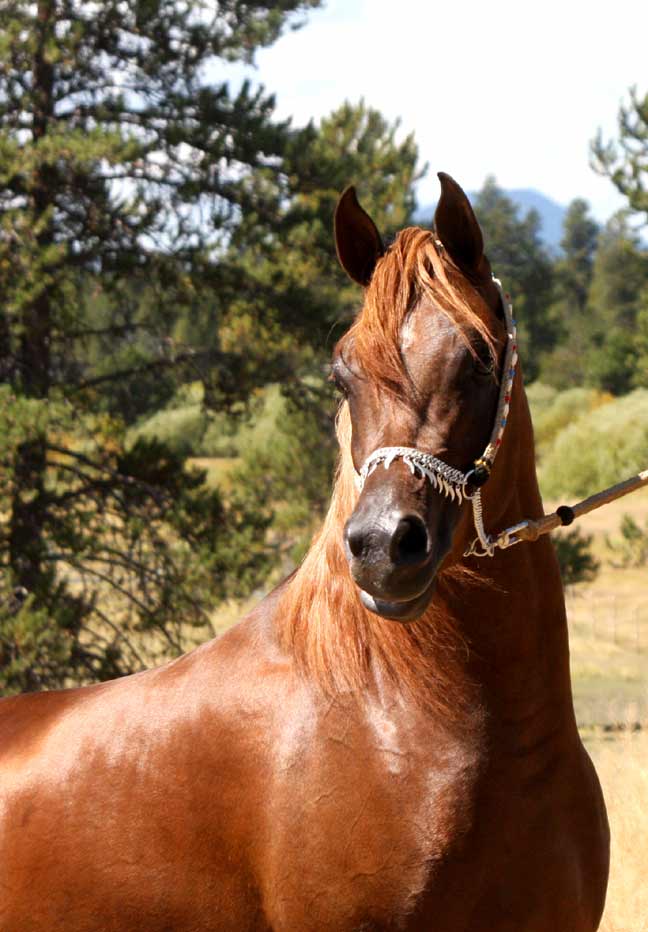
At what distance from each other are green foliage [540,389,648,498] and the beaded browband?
2126 cm

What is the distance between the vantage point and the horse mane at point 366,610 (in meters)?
2.35

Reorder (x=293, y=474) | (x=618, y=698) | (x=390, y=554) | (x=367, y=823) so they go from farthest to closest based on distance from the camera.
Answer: (x=293, y=474) → (x=618, y=698) → (x=367, y=823) → (x=390, y=554)

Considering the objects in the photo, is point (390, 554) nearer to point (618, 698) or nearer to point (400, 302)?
point (400, 302)

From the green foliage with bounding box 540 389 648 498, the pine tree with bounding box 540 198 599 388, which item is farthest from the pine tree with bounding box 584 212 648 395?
the green foliage with bounding box 540 389 648 498

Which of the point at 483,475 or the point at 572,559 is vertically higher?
the point at 572,559

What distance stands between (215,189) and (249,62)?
144cm

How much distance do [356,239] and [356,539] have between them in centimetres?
80

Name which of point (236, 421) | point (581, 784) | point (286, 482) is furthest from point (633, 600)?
point (581, 784)

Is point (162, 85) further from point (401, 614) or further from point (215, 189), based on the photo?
point (401, 614)

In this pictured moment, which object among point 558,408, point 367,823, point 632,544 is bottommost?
point 367,823

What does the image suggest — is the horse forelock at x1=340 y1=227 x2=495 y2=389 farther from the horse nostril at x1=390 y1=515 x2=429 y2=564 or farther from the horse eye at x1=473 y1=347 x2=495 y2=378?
the horse nostril at x1=390 y1=515 x2=429 y2=564

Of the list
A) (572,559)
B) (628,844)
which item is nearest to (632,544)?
(572,559)

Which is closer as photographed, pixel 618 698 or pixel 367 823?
pixel 367 823

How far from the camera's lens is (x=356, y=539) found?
2.12 m
